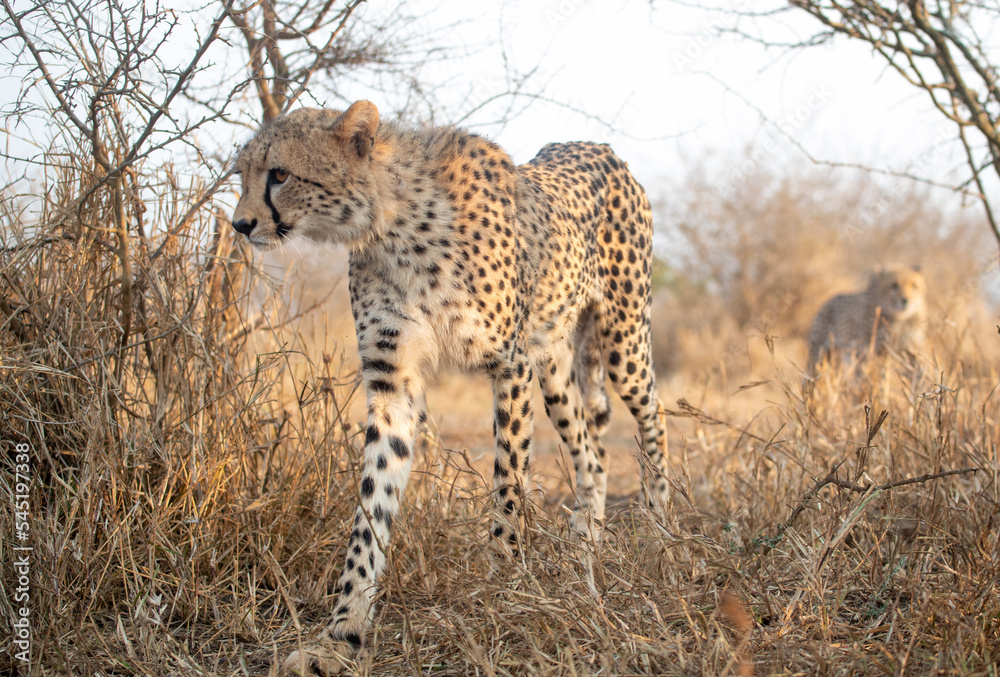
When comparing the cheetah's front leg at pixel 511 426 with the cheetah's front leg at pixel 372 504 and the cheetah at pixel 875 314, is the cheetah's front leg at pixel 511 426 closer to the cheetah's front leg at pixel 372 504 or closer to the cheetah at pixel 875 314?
the cheetah's front leg at pixel 372 504

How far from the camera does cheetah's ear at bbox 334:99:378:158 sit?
92.6 inches

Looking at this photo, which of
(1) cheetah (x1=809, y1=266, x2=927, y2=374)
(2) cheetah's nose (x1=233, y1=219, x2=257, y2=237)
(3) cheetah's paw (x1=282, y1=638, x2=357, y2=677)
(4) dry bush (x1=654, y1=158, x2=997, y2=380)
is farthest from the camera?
(4) dry bush (x1=654, y1=158, x2=997, y2=380)

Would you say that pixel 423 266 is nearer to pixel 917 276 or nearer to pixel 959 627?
pixel 959 627

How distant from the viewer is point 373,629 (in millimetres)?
2143

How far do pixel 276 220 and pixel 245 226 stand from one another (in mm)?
89

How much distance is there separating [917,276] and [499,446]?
5012 mm

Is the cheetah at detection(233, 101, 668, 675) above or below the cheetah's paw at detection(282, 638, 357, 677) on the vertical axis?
above

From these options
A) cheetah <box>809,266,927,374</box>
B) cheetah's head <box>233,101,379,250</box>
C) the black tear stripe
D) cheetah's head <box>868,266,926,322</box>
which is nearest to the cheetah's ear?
cheetah's head <box>233,101,379,250</box>

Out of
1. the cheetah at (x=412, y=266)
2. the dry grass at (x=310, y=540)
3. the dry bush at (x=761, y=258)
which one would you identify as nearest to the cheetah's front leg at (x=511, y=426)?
the cheetah at (x=412, y=266)

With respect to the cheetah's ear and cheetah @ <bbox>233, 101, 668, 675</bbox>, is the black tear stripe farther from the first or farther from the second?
the cheetah's ear

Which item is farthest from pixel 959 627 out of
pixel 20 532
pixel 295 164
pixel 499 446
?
pixel 20 532

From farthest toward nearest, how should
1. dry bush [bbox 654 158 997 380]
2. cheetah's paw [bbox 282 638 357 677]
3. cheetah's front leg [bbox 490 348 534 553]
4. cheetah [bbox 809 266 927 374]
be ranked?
dry bush [bbox 654 158 997 380]
cheetah [bbox 809 266 927 374]
cheetah's front leg [bbox 490 348 534 553]
cheetah's paw [bbox 282 638 357 677]

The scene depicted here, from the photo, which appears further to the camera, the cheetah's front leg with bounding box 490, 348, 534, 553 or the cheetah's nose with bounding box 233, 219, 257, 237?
the cheetah's front leg with bounding box 490, 348, 534, 553

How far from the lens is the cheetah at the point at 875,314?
5.83m
